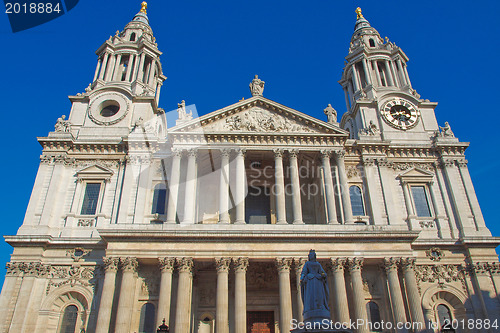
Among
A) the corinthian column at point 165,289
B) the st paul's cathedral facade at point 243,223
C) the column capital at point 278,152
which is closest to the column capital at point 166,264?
the corinthian column at point 165,289

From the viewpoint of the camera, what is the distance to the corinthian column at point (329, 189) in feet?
84.1

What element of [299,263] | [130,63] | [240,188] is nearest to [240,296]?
[299,263]

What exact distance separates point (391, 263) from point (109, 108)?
24.5 m

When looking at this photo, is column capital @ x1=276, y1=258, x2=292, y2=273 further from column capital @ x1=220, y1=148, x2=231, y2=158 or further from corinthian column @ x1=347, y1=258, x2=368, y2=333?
column capital @ x1=220, y1=148, x2=231, y2=158

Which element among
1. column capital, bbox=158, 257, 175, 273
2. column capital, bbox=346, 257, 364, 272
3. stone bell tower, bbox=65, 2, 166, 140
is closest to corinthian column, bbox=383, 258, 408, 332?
column capital, bbox=346, 257, 364, 272

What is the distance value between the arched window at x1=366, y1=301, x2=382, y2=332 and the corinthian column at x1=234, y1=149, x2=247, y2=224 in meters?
9.12

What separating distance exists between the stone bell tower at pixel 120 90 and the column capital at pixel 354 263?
58.6 feet

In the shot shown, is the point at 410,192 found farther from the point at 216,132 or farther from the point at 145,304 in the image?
the point at 145,304

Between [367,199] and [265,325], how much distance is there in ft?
35.7

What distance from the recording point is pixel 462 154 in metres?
30.6

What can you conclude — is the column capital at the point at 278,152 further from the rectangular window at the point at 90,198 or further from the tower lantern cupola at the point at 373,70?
the rectangular window at the point at 90,198

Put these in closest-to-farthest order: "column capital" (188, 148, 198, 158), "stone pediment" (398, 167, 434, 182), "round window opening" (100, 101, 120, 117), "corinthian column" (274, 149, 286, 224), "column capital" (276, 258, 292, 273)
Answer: "column capital" (276, 258, 292, 273)
"corinthian column" (274, 149, 286, 224)
"column capital" (188, 148, 198, 158)
"stone pediment" (398, 167, 434, 182)
"round window opening" (100, 101, 120, 117)

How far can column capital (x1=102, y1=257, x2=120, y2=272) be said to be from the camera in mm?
22781

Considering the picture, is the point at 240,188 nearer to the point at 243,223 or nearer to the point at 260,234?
the point at 243,223
